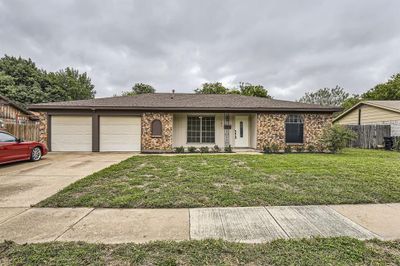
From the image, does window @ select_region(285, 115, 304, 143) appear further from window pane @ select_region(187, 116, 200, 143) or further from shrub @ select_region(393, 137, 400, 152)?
shrub @ select_region(393, 137, 400, 152)

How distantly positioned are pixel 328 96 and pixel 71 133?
5508 centimetres

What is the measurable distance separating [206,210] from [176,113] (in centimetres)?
999

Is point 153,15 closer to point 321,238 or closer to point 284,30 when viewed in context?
point 284,30

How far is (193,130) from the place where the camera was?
13.9m

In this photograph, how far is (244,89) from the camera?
1335 inches

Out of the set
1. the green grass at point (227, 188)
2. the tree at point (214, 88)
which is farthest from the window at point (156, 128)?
the tree at point (214, 88)

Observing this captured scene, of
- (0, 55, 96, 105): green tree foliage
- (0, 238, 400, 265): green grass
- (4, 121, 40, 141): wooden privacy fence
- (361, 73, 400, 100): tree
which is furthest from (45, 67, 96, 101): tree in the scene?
(361, 73, 400, 100): tree

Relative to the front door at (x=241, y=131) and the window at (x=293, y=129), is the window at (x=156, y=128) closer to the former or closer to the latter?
the front door at (x=241, y=131)

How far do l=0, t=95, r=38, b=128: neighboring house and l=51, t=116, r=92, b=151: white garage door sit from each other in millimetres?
5596

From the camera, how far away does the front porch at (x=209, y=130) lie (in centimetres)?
1377

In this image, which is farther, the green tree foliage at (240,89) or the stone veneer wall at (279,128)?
the green tree foliage at (240,89)

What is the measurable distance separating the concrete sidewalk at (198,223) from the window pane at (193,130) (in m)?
10.2

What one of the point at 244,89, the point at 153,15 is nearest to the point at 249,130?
the point at 153,15

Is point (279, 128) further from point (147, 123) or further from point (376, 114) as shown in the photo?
point (376, 114)
